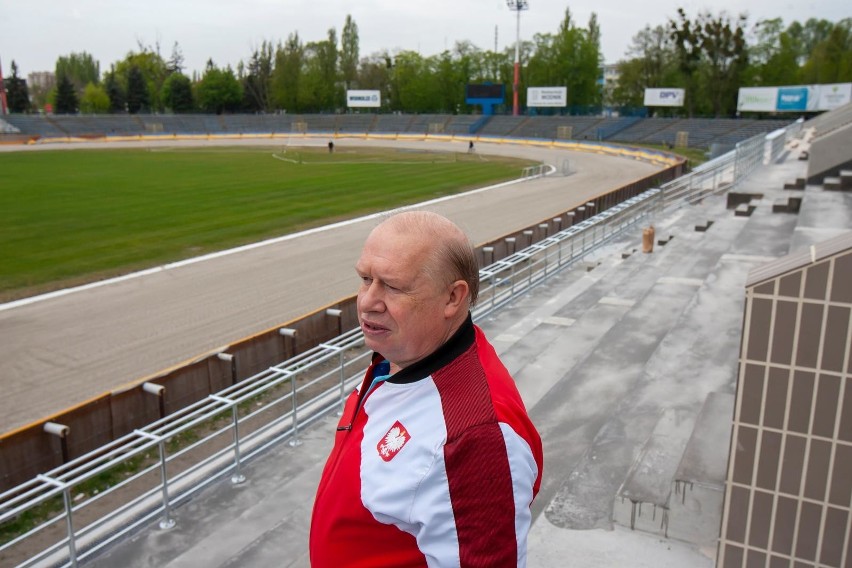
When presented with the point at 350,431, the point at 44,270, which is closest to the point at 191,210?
the point at 44,270

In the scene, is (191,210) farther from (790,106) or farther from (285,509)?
(790,106)

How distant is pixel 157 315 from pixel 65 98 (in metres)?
90.3

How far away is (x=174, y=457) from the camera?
5902 millimetres

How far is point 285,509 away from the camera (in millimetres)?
5676

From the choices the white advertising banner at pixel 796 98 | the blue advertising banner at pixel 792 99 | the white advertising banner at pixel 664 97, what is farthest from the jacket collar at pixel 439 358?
the white advertising banner at pixel 664 97

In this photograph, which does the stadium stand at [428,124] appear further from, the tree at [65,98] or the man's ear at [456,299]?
the man's ear at [456,299]

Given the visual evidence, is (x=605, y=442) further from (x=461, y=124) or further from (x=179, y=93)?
(x=179, y=93)

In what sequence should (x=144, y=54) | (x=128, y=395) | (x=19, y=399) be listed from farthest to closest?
(x=144, y=54) < (x=19, y=399) < (x=128, y=395)

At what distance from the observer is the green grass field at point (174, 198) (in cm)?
2030

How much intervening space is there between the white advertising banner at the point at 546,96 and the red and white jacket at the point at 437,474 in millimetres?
81237

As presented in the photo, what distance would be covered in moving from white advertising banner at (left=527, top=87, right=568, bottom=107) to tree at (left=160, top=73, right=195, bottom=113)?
155 feet

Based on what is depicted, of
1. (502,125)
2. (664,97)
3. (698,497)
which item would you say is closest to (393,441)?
(698,497)

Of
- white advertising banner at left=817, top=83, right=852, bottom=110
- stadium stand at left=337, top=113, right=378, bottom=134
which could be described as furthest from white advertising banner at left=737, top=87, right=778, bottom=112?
stadium stand at left=337, top=113, right=378, bottom=134

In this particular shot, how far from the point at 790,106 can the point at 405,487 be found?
68649 mm
